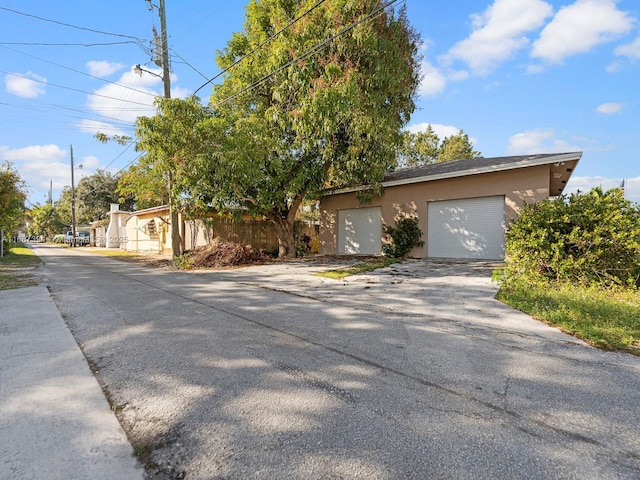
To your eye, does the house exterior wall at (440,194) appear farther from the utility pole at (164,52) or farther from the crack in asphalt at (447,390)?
the crack in asphalt at (447,390)

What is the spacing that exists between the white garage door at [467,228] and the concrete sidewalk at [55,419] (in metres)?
11.8

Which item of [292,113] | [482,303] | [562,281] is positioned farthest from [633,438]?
[292,113]

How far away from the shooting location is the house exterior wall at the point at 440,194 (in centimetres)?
1123

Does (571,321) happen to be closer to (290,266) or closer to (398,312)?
(398,312)

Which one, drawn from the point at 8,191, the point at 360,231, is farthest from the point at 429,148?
the point at 8,191

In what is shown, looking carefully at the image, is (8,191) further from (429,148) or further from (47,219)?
(47,219)

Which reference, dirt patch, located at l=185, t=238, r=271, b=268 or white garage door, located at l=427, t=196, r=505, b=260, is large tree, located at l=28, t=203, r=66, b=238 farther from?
white garage door, located at l=427, t=196, r=505, b=260

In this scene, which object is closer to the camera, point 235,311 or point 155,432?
point 155,432

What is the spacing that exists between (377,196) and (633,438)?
13.0 meters

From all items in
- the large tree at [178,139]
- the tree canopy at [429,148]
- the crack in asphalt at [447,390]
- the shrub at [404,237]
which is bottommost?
the crack in asphalt at [447,390]

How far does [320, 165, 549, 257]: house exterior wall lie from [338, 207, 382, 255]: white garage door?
0.89 ft

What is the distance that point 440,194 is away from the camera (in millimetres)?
13086

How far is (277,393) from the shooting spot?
279 centimetres

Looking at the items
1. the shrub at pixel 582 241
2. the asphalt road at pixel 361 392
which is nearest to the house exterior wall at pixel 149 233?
the asphalt road at pixel 361 392
